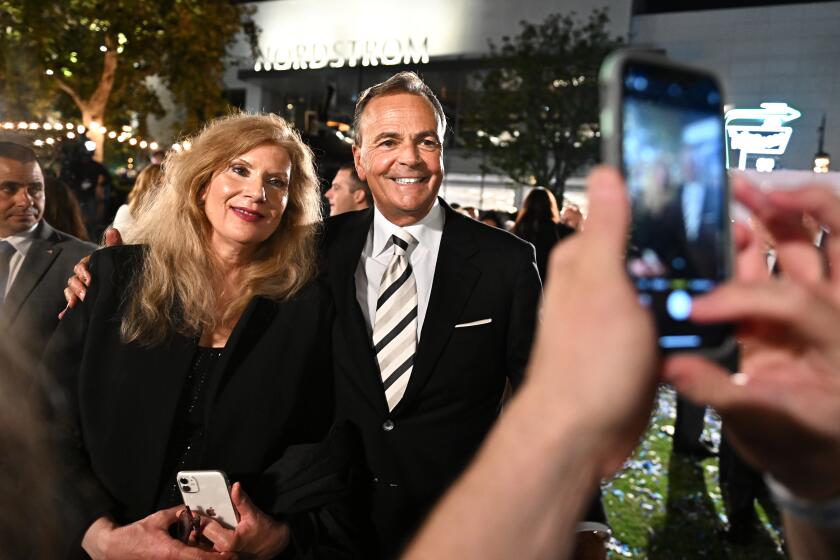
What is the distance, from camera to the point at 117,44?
1720cm

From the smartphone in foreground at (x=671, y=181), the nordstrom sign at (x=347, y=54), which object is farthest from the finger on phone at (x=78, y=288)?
the nordstrom sign at (x=347, y=54)

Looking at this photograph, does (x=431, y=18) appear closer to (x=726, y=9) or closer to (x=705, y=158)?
(x=726, y=9)

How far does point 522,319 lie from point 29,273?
3.05 metres

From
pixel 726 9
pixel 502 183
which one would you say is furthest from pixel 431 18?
pixel 726 9

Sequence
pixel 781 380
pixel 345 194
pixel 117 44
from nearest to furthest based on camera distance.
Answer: pixel 781 380
pixel 345 194
pixel 117 44

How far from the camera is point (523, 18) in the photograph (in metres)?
37.3

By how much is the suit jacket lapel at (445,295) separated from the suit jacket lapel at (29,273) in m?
2.60

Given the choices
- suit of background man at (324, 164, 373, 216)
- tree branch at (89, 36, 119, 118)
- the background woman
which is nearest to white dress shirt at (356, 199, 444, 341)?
suit of background man at (324, 164, 373, 216)

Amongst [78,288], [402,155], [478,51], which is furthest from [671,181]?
[478,51]

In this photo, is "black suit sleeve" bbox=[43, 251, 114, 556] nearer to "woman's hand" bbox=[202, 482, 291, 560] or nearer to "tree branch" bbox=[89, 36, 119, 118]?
"woman's hand" bbox=[202, 482, 291, 560]

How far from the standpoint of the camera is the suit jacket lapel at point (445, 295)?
2.64 meters

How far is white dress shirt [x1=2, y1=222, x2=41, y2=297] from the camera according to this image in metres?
3.95

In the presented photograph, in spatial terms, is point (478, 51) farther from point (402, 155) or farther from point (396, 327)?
point (396, 327)

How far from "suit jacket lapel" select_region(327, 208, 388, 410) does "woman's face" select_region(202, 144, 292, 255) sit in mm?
328
